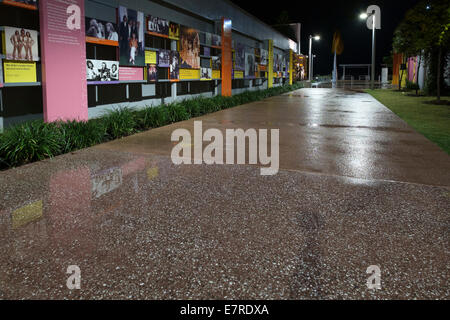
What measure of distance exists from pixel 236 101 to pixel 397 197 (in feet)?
44.3

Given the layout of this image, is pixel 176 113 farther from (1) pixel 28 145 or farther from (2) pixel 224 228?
(2) pixel 224 228

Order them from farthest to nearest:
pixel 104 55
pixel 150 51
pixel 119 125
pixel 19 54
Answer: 1. pixel 150 51
2. pixel 104 55
3. pixel 119 125
4. pixel 19 54

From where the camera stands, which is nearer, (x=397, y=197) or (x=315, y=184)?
(x=397, y=197)

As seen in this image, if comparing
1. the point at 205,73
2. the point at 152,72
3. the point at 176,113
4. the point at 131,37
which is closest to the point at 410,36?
the point at 205,73

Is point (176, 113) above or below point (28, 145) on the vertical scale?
above

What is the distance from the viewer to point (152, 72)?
1316 cm

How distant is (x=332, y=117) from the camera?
44.9 feet

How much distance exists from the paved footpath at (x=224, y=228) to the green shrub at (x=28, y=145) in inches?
11.3

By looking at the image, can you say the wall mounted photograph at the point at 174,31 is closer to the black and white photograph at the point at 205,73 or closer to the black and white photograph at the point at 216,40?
the black and white photograph at the point at 205,73

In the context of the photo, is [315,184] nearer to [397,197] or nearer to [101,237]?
[397,197]

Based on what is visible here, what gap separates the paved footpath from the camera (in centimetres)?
279

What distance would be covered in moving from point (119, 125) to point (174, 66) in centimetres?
627

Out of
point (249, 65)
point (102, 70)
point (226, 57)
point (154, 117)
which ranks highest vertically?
point (249, 65)
